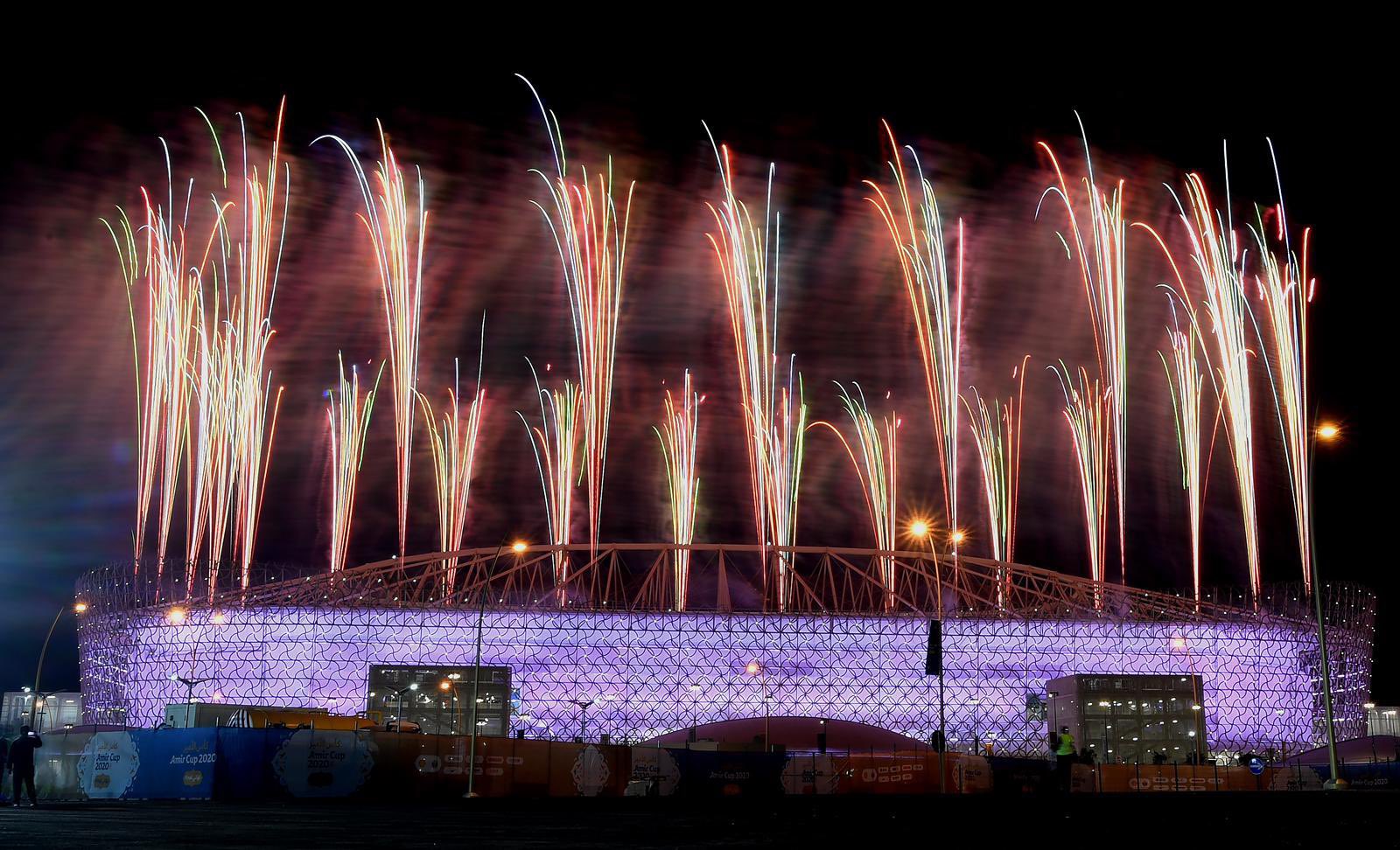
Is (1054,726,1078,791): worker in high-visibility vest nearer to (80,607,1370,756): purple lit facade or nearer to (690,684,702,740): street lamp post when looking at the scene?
(80,607,1370,756): purple lit facade

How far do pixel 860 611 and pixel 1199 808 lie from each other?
5716 centimetres

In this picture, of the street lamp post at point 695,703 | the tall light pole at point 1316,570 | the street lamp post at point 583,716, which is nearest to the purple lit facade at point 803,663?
the street lamp post at point 695,703

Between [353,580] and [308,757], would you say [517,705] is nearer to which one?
[353,580]

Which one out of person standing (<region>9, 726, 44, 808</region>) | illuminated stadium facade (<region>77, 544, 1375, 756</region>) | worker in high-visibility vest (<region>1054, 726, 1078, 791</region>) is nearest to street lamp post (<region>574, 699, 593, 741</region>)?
illuminated stadium facade (<region>77, 544, 1375, 756</region>)

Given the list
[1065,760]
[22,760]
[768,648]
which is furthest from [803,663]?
[22,760]

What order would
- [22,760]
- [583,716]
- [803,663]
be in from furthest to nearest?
[803,663] → [583,716] → [22,760]

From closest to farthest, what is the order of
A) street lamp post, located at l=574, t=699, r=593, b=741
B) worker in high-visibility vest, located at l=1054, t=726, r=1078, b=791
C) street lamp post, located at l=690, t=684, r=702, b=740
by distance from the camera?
1. worker in high-visibility vest, located at l=1054, t=726, r=1078, b=791
2. street lamp post, located at l=574, t=699, r=593, b=741
3. street lamp post, located at l=690, t=684, r=702, b=740

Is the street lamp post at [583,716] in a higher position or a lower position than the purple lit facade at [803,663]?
lower

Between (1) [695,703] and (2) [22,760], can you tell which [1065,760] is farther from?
(1) [695,703]

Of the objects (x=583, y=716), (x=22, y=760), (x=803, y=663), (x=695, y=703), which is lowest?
(x=583, y=716)

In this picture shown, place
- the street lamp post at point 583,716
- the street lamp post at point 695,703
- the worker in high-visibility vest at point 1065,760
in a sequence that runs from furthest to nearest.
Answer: the street lamp post at point 695,703, the street lamp post at point 583,716, the worker in high-visibility vest at point 1065,760

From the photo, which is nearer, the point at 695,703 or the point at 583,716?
the point at 583,716

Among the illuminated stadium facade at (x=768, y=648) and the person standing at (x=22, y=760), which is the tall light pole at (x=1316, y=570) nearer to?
the person standing at (x=22, y=760)

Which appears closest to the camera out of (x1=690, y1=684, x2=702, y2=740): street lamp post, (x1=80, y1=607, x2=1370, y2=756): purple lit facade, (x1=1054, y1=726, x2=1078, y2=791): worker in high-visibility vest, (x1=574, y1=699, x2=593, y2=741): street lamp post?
(x1=1054, y1=726, x2=1078, y2=791): worker in high-visibility vest
